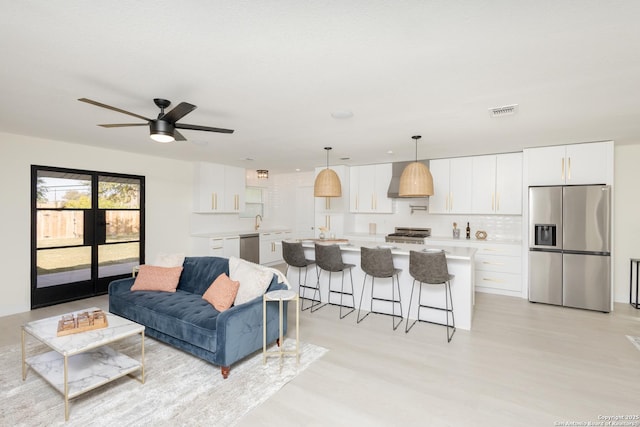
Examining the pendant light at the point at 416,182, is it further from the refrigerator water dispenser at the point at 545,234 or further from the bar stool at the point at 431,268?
the refrigerator water dispenser at the point at 545,234

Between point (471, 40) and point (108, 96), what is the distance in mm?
2979

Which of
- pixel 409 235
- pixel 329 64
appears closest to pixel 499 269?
pixel 409 235

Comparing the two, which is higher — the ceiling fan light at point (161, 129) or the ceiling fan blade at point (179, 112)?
the ceiling fan blade at point (179, 112)

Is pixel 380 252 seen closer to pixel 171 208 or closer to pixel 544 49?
pixel 544 49

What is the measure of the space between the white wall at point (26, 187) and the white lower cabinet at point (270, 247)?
2.36 metres

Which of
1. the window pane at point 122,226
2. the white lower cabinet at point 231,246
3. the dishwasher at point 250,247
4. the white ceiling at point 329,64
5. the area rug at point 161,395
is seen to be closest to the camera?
the white ceiling at point 329,64

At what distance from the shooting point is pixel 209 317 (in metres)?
2.84

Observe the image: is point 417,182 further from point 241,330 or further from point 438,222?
point 438,222

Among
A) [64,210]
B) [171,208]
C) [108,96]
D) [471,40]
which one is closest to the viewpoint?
[471,40]

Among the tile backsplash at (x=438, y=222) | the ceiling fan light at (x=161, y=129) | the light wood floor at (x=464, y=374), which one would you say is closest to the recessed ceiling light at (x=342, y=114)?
the ceiling fan light at (x=161, y=129)

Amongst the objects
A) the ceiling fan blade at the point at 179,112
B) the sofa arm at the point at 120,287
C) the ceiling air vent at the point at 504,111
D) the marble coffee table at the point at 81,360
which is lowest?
the marble coffee table at the point at 81,360

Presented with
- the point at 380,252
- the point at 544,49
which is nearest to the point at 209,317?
the point at 380,252

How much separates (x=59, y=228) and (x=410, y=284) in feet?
17.3

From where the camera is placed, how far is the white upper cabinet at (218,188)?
6500 millimetres
